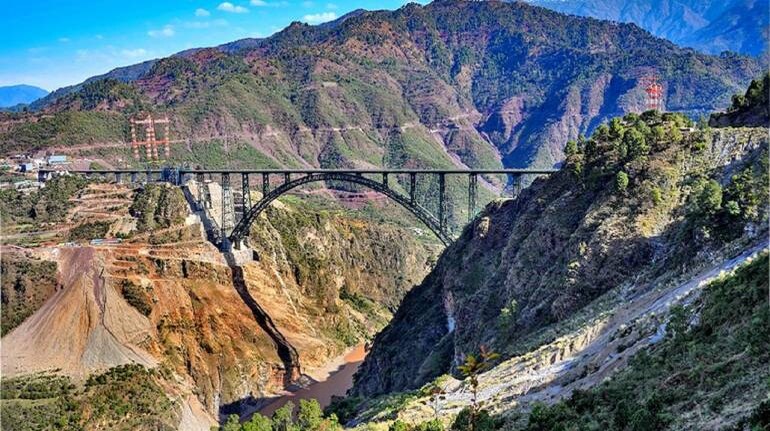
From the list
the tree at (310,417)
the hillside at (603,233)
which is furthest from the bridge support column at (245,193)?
the tree at (310,417)

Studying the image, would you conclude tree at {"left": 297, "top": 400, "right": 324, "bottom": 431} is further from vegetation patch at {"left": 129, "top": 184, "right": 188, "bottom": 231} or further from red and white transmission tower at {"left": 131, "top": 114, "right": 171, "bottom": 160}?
red and white transmission tower at {"left": 131, "top": 114, "right": 171, "bottom": 160}

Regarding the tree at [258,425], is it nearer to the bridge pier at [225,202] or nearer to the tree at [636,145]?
the tree at [636,145]

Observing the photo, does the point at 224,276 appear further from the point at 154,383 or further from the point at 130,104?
the point at 130,104

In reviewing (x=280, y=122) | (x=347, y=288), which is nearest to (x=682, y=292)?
(x=347, y=288)

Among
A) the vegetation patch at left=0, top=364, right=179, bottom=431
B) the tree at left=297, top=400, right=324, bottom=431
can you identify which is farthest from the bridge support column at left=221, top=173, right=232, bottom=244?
the tree at left=297, top=400, right=324, bottom=431

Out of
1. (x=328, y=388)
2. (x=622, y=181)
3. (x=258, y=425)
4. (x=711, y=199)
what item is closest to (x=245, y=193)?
(x=328, y=388)

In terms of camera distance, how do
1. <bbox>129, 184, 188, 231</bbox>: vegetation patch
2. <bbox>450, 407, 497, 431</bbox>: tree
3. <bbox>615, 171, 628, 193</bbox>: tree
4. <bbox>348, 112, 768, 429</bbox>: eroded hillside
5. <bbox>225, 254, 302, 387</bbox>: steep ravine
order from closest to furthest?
<bbox>450, 407, 497, 431</bbox>: tree, <bbox>348, 112, 768, 429</bbox>: eroded hillside, <bbox>615, 171, 628, 193</bbox>: tree, <bbox>129, 184, 188, 231</bbox>: vegetation patch, <bbox>225, 254, 302, 387</bbox>: steep ravine
